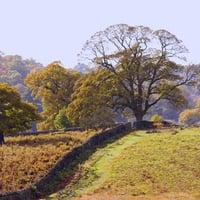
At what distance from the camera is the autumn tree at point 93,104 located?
5066 centimetres

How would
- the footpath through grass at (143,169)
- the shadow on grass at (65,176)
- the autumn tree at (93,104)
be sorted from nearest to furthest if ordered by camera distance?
the footpath through grass at (143,169), the shadow on grass at (65,176), the autumn tree at (93,104)

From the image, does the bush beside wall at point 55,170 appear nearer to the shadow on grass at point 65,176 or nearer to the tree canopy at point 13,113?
the shadow on grass at point 65,176

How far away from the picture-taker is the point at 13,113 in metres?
39.8

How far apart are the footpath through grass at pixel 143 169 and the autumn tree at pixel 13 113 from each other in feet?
25.4

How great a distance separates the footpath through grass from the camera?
24.9m

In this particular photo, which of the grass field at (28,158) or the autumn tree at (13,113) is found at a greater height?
the autumn tree at (13,113)

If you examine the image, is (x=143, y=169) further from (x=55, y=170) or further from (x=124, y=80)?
(x=124, y=80)

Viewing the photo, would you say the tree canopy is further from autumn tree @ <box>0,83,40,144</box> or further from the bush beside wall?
the bush beside wall

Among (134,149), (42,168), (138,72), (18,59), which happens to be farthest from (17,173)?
(18,59)

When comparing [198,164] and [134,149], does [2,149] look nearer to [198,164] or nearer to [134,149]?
[134,149]

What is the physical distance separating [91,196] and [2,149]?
38.2 ft

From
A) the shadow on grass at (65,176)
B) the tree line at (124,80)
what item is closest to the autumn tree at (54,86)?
the tree line at (124,80)

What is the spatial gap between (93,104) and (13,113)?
1254cm

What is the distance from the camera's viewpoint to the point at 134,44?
52875 mm
